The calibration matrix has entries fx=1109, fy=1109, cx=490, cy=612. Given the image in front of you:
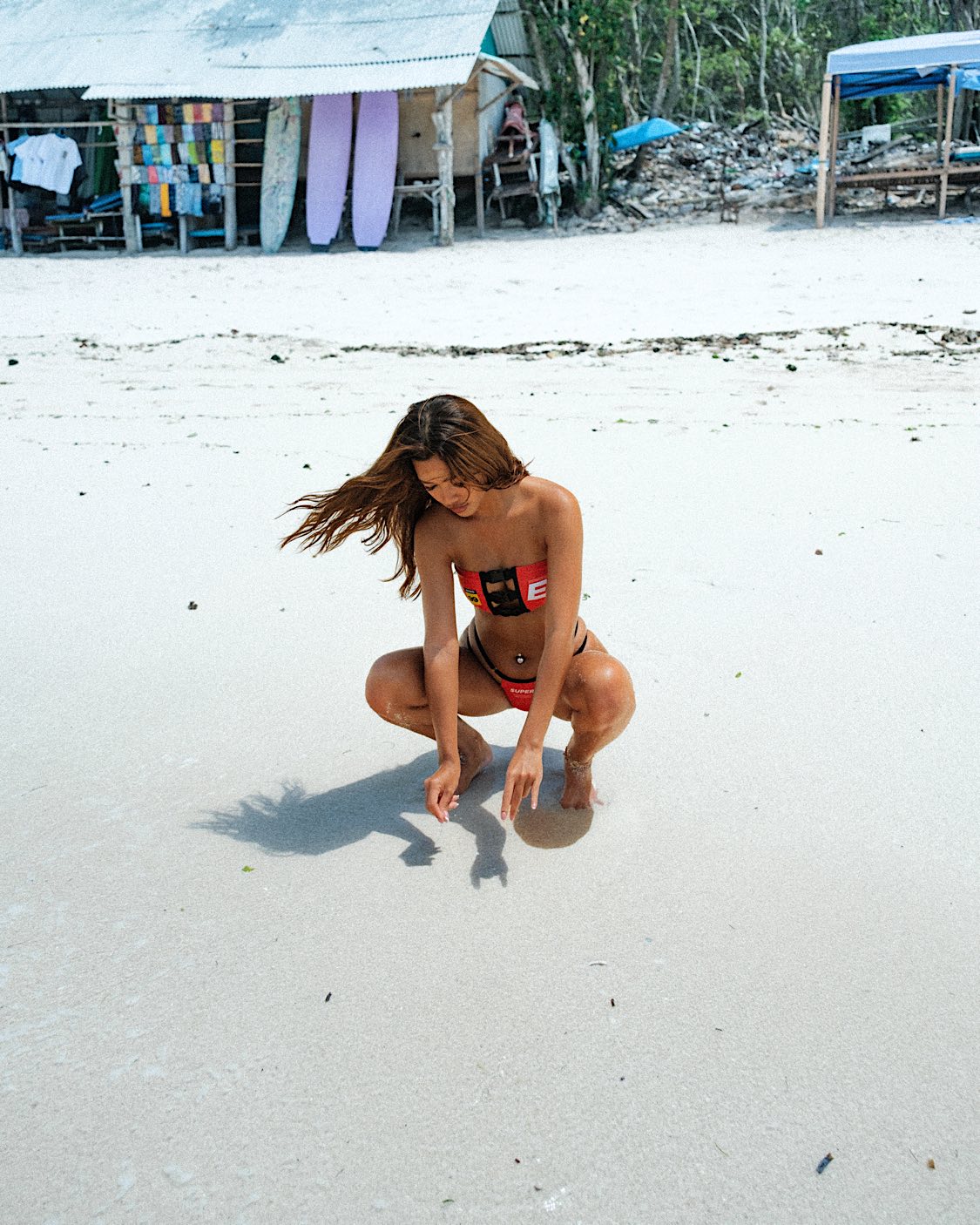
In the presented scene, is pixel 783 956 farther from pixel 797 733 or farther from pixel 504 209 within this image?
pixel 504 209

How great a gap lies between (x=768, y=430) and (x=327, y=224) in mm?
10178

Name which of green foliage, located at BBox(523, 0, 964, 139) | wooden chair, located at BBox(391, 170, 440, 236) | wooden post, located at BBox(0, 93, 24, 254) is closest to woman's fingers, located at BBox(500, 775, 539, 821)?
wooden chair, located at BBox(391, 170, 440, 236)

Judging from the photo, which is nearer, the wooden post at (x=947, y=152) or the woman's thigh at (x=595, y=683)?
the woman's thigh at (x=595, y=683)

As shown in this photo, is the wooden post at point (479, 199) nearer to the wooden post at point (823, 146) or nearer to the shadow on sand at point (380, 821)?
the wooden post at point (823, 146)

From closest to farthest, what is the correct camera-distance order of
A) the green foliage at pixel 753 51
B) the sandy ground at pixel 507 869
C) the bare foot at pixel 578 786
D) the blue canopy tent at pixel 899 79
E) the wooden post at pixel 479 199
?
the sandy ground at pixel 507 869
the bare foot at pixel 578 786
the blue canopy tent at pixel 899 79
the wooden post at pixel 479 199
the green foliage at pixel 753 51

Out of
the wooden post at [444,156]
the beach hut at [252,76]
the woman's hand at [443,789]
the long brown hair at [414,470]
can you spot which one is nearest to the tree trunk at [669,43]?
the beach hut at [252,76]

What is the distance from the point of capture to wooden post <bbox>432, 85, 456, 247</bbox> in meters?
13.2

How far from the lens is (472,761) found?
2586 millimetres

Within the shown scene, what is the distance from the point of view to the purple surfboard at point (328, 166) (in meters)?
14.0

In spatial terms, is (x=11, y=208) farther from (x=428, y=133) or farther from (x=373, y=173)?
(x=428, y=133)

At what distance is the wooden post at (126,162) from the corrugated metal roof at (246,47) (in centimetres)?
36

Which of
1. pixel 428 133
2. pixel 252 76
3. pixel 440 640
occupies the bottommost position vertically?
pixel 440 640

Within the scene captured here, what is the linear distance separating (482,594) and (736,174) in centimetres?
1654

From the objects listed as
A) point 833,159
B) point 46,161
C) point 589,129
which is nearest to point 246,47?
point 46,161
